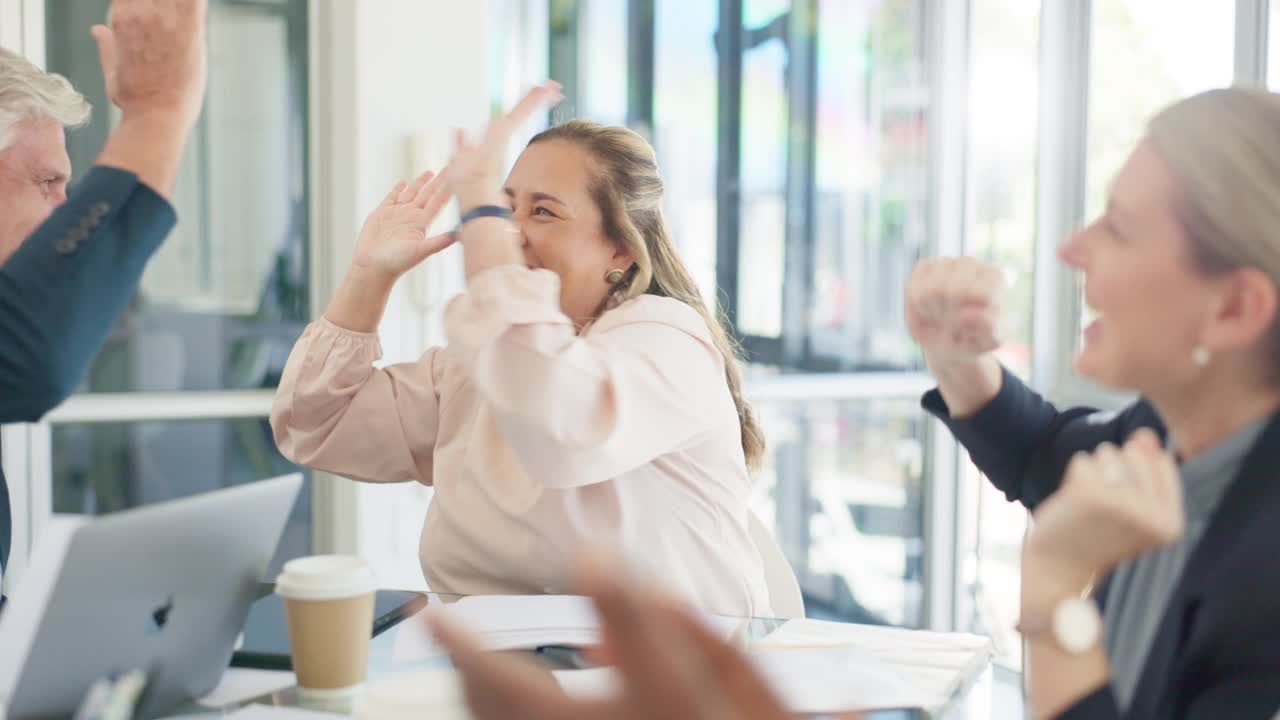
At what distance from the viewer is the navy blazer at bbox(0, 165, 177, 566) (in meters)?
1.02

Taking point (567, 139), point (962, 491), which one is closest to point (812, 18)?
point (962, 491)

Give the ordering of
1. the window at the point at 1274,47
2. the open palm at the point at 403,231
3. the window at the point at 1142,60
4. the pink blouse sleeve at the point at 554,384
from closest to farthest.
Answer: the pink blouse sleeve at the point at 554,384 < the open palm at the point at 403,231 < the window at the point at 1274,47 < the window at the point at 1142,60

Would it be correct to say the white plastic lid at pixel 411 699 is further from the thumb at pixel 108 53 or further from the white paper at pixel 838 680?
the thumb at pixel 108 53

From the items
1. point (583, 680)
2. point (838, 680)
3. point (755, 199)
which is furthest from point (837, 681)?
point (755, 199)

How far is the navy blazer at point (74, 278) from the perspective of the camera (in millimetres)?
1022

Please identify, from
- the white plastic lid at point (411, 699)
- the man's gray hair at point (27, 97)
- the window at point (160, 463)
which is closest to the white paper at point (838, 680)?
the white plastic lid at point (411, 699)

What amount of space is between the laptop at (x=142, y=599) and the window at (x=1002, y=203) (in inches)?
113

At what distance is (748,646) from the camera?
50.6 inches

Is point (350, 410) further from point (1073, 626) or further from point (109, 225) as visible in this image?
point (1073, 626)

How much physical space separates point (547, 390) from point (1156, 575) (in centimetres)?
68

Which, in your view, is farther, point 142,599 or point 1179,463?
point 1179,463

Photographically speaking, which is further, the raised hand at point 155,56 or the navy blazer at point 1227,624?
the raised hand at point 155,56

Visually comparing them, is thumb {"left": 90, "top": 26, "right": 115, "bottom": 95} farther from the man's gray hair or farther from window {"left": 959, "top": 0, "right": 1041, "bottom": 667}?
Result: window {"left": 959, "top": 0, "right": 1041, "bottom": 667}

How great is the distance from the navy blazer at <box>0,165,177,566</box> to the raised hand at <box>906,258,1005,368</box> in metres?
0.79
